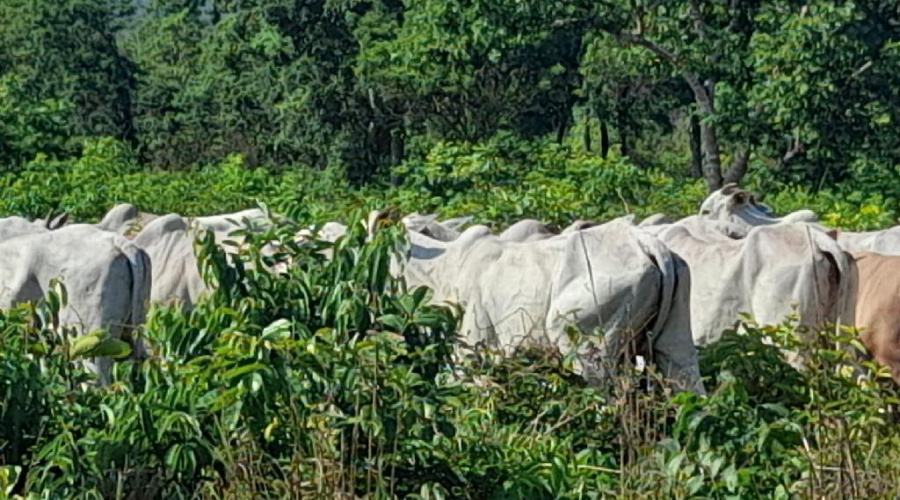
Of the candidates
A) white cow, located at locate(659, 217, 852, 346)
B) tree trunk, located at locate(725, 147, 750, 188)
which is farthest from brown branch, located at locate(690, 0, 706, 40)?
white cow, located at locate(659, 217, 852, 346)

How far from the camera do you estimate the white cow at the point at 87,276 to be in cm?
802

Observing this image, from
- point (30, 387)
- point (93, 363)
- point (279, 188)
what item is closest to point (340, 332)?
point (30, 387)

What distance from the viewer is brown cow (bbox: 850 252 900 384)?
28.0 ft

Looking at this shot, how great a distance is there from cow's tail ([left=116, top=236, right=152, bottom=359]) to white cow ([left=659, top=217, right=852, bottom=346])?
300 cm

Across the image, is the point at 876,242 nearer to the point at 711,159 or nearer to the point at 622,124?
the point at 711,159

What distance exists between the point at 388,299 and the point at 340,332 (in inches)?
8.8

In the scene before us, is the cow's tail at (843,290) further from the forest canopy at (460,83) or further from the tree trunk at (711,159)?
the tree trunk at (711,159)

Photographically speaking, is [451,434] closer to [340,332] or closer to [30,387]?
[340,332]

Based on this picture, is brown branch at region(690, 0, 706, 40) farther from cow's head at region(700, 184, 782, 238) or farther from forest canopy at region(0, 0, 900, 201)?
cow's head at region(700, 184, 782, 238)

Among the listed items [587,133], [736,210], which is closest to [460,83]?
[587,133]

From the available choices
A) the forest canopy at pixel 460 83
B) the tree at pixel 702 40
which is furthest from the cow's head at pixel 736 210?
the tree at pixel 702 40

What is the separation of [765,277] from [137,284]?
130 inches

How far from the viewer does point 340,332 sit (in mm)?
5758

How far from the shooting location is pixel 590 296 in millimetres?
7926
